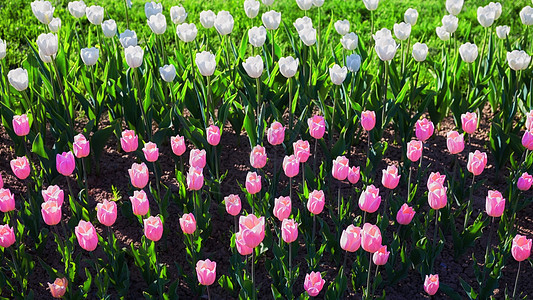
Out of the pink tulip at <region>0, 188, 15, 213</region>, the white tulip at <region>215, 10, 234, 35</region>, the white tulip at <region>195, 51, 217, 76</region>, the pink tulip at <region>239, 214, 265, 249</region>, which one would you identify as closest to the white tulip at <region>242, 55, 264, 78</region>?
the white tulip at <region>195, 51, 217, 76</region>

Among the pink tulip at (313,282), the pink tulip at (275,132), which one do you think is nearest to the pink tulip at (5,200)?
the pink tulip at (275,132)

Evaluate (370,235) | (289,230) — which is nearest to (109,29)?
(289,230)

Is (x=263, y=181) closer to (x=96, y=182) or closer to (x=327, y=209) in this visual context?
(x=327, y=209)

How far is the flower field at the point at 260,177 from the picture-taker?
2637mm

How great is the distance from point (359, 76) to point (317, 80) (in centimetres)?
21

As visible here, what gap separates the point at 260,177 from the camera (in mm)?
2734

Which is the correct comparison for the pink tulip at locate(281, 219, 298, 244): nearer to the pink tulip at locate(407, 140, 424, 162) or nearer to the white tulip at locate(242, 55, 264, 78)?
the pink tulip at locate(407, 140, 424, 162)

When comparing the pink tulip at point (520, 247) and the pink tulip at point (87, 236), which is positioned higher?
the pink tulip at point (87, 236)

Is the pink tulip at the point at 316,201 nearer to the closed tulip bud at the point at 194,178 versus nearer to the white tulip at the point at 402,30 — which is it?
the closed tulip bud at the point at 194,178

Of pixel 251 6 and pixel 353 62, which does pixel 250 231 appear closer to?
pixel 353 62

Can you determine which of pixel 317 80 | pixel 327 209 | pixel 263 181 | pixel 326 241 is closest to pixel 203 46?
pixel 317 80

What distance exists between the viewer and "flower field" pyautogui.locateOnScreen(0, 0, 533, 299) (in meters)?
2.64

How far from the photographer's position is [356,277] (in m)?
2.75

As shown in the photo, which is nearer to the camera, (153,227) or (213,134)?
(153,227)
